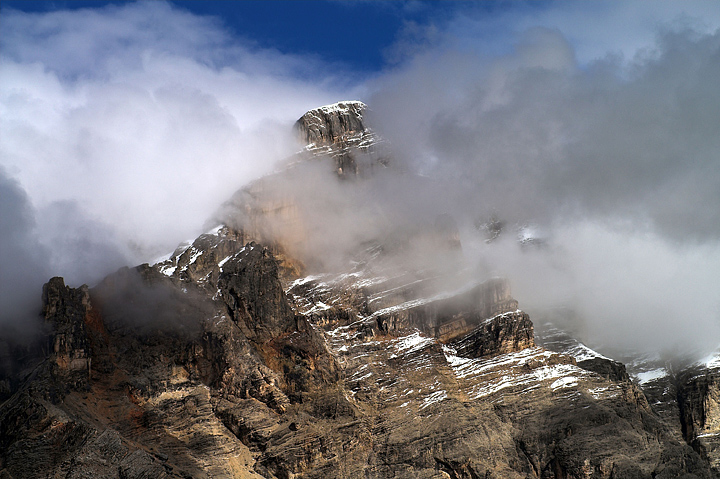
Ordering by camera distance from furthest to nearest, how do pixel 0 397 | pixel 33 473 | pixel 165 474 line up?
pixel 0 397 < pixel 165 474 < pixel 33 473

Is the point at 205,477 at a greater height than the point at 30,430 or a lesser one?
lesser

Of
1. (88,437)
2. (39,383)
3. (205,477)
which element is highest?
(39,383)

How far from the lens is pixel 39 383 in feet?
633

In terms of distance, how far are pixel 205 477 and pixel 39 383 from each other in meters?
40.3

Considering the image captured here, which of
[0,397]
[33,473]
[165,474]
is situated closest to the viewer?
[33,473]

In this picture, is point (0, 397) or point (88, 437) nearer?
point (88, 437)

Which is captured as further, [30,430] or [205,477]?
[205,477]

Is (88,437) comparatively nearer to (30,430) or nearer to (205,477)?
(30,430)

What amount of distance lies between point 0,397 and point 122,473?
36518mm

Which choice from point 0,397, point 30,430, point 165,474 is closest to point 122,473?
point 165,474

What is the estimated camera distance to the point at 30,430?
7062 inches

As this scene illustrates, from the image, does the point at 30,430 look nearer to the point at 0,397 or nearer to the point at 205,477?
the point at 0,397

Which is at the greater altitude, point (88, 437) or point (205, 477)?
point (88, 437)

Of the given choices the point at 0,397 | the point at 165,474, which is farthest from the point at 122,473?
the point at 0,397
